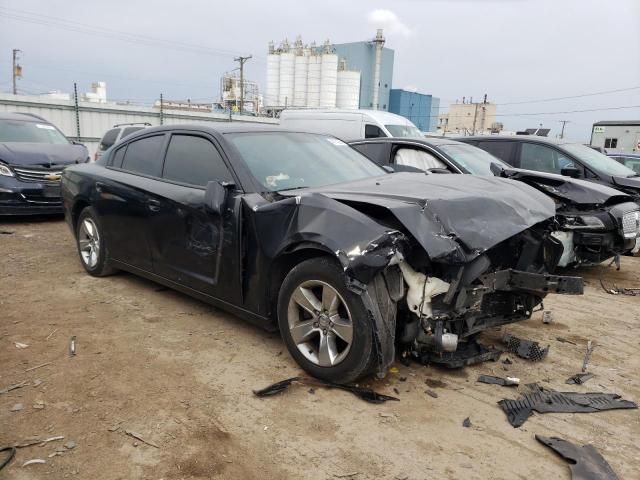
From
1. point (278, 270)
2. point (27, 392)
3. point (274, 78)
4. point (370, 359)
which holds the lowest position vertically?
point (27, 392)

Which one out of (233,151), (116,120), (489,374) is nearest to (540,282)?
(489,374)

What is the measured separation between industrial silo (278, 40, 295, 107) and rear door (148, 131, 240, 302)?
3691 cm

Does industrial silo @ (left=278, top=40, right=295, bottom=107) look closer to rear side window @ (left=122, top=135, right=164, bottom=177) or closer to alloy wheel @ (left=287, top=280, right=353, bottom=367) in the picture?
rear side window @ (left=122, top=135, right=164, bottom=177)

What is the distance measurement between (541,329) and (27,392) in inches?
151

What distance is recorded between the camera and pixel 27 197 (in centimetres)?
794

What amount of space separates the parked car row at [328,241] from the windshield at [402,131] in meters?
7.89

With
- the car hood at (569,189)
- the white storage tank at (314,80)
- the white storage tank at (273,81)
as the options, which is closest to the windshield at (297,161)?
the car hood at (569,189)

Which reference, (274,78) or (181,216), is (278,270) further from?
(274,78)

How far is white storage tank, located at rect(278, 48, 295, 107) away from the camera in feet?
131

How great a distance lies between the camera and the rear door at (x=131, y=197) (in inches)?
173

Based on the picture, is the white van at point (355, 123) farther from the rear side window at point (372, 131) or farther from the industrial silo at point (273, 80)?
the industrial silo at point (273, 80)

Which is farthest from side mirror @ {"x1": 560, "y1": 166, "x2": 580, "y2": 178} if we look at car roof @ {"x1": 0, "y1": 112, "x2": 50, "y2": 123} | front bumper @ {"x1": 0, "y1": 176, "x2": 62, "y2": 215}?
car roof @ {"x1": 0, "y1": 112, "x2": 50, "y2": 123}

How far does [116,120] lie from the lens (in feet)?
60.4

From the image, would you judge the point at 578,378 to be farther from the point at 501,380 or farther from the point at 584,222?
the point at 584,222
